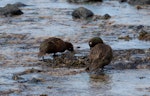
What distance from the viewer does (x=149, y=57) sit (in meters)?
14.8

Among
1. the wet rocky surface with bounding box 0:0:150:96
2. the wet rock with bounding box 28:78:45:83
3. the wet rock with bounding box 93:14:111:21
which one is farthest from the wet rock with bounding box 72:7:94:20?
the wet rock with bounding box 28:78:45:83

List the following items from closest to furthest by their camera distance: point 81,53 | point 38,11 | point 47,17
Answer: point 81,53 < point 47,17 < point 38,11

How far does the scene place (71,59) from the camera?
582 inches

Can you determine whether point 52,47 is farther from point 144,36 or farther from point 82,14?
point 82,14

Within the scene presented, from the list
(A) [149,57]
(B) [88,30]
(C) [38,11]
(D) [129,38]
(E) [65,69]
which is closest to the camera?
(E) [65,69]

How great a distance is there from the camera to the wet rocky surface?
38.1 feet

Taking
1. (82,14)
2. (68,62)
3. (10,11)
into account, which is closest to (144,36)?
(68,62)

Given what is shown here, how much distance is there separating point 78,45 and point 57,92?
640 cm

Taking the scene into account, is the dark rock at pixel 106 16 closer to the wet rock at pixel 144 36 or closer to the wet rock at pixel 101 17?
the wet rock at pixel 101 17

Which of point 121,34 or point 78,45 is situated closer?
point 78,45

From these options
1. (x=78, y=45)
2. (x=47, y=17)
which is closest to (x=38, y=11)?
(x=47, y=17)

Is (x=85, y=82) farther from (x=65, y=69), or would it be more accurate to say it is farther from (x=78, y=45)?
(x=78, y=45)

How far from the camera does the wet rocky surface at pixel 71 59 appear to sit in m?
11.6

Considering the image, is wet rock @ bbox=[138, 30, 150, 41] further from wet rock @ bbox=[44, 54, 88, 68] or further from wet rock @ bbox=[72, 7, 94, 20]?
wet rock @ bbox=[72, 7, 94, 20]
